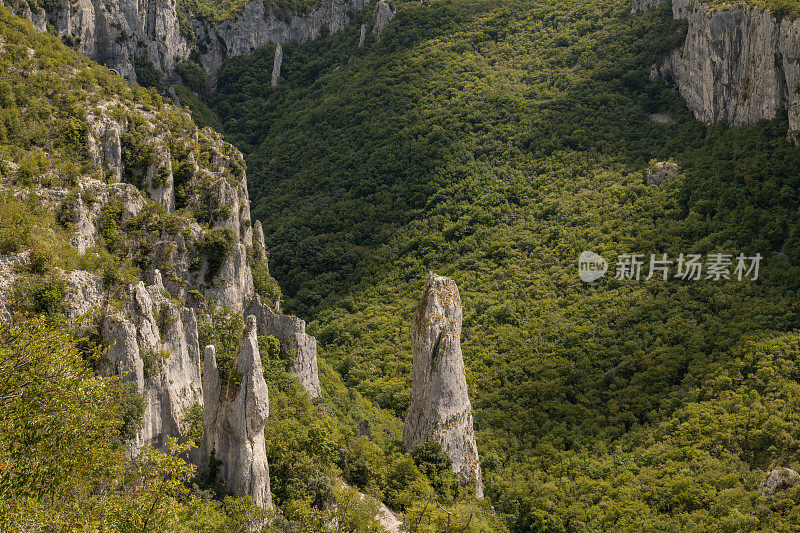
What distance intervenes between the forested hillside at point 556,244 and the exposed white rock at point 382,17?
256 cm

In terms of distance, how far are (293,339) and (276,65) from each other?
3211 inches

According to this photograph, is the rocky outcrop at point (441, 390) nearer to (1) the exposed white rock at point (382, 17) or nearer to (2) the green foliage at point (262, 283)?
(2) the green foliage at point (262, 283)

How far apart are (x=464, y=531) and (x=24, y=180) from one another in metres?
26.1

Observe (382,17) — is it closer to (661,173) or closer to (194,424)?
(661,173)

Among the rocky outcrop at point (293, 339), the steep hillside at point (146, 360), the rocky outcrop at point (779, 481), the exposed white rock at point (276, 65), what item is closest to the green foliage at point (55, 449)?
the steep hillside at point (146, 360)

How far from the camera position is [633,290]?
52531mm

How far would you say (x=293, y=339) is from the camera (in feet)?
127

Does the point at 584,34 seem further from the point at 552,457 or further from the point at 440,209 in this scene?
the point at 552,457

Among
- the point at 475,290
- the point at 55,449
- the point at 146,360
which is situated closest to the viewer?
the point at 55,449

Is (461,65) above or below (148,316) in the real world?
above

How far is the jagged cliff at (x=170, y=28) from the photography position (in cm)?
6519

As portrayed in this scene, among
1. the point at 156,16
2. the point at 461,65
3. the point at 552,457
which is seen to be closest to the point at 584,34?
the point at 461,65

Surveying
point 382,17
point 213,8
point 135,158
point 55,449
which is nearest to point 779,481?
point 55,449

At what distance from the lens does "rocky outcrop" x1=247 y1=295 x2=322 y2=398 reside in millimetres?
38406
